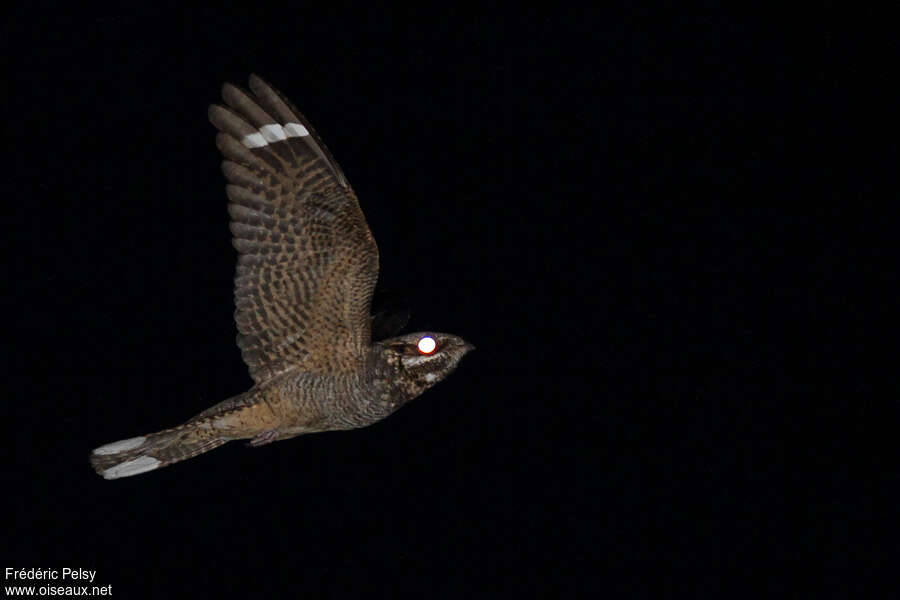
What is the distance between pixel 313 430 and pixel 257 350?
0.84 ft

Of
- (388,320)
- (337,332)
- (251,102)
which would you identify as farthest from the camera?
(388,320)

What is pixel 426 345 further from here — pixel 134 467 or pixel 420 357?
pixel 134 467

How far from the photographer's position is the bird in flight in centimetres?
216

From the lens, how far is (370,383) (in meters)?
2.24

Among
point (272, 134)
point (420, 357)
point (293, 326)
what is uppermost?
point (272, 134)

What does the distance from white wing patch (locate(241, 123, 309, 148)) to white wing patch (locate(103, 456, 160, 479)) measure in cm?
84

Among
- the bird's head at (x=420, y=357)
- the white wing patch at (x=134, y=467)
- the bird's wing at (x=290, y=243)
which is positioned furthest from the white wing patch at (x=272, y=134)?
the white wing patch at (x=134, y=467)

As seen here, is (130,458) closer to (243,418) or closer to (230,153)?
(243,418)

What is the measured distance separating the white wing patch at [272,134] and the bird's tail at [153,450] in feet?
2.34

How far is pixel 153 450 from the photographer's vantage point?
227 centimetres

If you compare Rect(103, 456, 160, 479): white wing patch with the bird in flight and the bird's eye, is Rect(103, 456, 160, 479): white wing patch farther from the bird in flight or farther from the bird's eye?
the bird's eye

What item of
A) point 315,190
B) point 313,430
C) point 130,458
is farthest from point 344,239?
point 130,458

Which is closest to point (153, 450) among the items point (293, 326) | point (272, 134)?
point (293, 326)

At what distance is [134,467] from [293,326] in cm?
54
